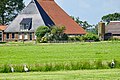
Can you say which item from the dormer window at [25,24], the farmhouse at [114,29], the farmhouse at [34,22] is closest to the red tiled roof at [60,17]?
the farmhouse at [34,22]

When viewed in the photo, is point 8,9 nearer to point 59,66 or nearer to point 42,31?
point 42,31

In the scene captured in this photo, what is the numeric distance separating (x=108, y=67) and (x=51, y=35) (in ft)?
170

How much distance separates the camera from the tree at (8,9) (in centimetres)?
11262

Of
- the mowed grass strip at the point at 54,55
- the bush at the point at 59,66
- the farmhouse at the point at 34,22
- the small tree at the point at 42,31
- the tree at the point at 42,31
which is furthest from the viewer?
the farmhouse at the point at 34,22

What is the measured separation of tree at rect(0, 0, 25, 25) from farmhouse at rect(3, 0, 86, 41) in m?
17.4

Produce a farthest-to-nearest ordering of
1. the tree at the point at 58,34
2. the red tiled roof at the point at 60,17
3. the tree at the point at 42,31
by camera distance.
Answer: the red tiled roof at the point at 60,17, the tree at the point at 42,31, the tree at the point at 58,34

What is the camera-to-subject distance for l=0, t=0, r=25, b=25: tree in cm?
11262

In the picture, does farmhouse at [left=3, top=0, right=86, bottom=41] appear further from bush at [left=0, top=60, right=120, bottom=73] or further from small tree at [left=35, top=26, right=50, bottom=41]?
bush at [left=0, top=60, right=120, bottom=73]

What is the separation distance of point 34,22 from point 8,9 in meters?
22.9

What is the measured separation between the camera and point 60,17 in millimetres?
96062

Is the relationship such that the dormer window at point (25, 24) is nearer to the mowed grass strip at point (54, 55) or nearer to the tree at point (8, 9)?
the tree at point (8, 9)

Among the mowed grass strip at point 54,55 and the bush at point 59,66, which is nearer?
the bush at point 59,66

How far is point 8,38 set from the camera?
92438 mm

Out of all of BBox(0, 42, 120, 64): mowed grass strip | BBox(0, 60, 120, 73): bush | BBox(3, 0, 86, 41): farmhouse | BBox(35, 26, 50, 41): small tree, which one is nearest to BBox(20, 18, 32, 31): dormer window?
BBox(3, 0, 86, 41): farmhouse
